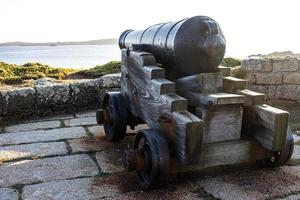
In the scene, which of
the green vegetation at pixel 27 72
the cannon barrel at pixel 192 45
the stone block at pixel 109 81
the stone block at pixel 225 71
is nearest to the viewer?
the cannon barrel at pixel 192 45

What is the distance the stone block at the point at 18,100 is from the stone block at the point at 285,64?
3.77 m

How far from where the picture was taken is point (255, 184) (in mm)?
3070

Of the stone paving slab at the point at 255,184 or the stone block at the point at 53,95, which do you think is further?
the stone block at the point at 53,95

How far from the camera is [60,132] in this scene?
15.6 ft

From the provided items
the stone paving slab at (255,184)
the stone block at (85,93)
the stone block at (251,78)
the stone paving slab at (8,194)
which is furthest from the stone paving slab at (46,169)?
the stone block at (251,78)

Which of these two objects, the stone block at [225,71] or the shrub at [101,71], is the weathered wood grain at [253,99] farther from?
the shrub at [101,71]

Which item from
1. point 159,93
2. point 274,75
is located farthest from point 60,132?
point 274,75

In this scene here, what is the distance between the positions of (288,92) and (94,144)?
344cm

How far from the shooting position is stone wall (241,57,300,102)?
5.93 meters

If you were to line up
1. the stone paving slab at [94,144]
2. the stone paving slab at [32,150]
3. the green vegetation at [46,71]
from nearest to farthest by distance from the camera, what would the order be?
the stone paving slab at [32,150] < the stone paving slab at [94,144] < the green vegetation at [46,71]

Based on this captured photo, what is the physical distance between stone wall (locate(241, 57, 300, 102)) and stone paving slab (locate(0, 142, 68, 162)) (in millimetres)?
3285

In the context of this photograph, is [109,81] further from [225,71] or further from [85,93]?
[225,71]

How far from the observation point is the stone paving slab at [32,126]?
499cm

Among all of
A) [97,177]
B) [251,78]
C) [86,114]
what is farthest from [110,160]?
[251,78]
